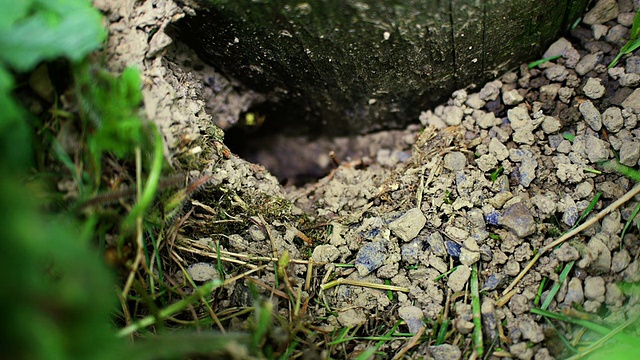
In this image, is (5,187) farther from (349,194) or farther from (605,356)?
(605,356)

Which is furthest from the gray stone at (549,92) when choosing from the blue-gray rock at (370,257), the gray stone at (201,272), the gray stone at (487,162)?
the gray stone at (201,272)

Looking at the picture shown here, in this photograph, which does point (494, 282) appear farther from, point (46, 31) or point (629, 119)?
point (46, 31)

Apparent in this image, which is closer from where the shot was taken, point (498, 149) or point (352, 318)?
point (352, 318)

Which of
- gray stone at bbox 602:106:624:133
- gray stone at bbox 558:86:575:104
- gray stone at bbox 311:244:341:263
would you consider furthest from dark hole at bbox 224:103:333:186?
gray stone at bbox 602:106:624:133

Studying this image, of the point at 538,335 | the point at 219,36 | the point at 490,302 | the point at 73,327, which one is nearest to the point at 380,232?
the point at 490,302

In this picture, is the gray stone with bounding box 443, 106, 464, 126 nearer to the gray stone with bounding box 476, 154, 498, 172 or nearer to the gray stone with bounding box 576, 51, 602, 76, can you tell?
the gray stone with bounding box 476, 154, 498, 172

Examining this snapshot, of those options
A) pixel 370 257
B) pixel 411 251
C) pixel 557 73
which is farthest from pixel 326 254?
pixel 557 73
